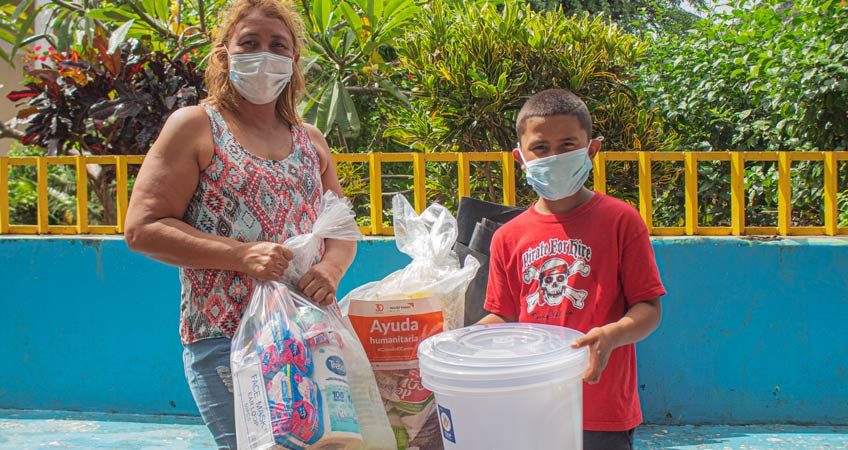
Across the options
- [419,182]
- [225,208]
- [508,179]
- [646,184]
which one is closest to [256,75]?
[225,208]

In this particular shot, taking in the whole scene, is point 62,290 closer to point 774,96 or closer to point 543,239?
point 543,239

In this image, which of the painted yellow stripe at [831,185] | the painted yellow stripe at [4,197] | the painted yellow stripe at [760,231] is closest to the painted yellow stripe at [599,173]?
the painted yellow stripe at [760,231]

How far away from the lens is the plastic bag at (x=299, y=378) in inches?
74.0

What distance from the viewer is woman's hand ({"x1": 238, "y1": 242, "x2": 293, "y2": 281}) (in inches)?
78.7

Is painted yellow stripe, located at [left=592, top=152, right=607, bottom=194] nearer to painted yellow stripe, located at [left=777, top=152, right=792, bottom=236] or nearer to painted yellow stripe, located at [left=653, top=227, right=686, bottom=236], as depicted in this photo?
painted yellow stripe, located at [left=653, top=227, right=686, bottom=236]

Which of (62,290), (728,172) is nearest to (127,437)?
(62,290)

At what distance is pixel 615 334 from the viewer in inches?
77.0

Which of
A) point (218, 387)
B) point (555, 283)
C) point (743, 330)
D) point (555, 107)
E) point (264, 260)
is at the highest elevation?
point (555, 107)

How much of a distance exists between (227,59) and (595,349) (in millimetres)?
1273

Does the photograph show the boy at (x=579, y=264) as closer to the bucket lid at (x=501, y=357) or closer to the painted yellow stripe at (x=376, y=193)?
the bucket lid at (x=501, y=357)

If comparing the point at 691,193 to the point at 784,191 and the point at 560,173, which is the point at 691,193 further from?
the point at 560,173

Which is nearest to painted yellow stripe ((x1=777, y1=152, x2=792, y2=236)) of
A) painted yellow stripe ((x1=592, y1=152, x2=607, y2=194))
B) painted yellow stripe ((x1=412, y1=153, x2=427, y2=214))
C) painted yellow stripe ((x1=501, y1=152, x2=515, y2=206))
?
painted yellow stripe ((x1=592, y1=152, x2=607, y2=194))

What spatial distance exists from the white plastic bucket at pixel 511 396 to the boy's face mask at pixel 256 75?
89cm

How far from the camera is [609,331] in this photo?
1.94 metres
